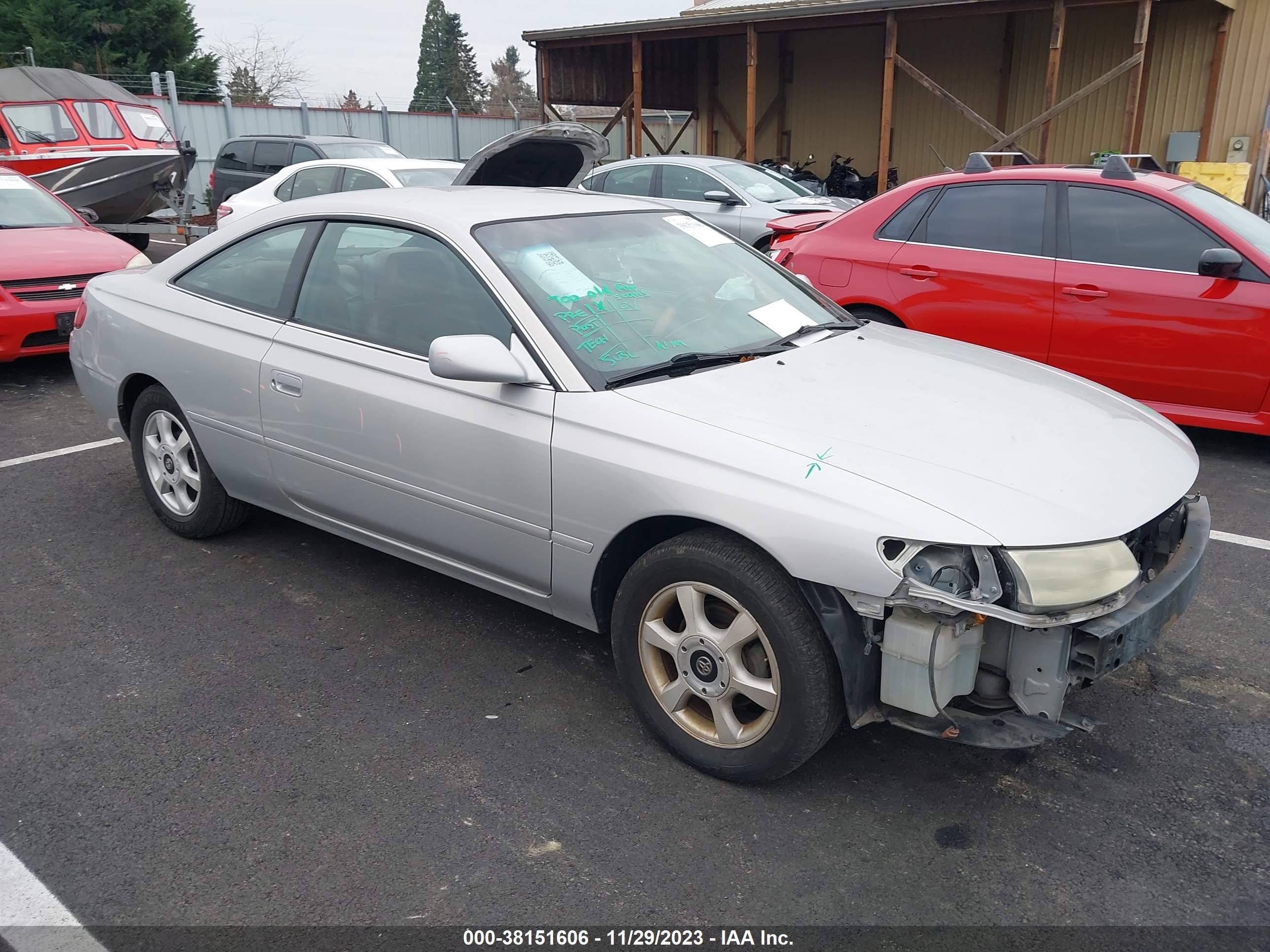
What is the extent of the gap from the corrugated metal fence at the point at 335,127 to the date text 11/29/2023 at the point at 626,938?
1724cm

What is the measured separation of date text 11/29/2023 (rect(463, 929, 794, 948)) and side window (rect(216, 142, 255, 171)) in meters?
15.0

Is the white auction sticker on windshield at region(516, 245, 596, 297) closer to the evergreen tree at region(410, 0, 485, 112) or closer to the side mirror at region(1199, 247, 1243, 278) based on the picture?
the side mirror at region(1199, 247, 1243, 278)

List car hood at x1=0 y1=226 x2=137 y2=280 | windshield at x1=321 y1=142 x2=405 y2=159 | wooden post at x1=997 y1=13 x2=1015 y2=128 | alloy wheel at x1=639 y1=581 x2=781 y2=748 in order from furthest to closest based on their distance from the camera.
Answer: wooden post at x1=997 y1=13 x2=1015 y2=128
windshield at x1=321 y1=142 x2=405 y2=159
car hood at x1=0 y1=226 x2=137 y2=280
alloy wheel at x1=639 y1=581 x2=781 y2=748

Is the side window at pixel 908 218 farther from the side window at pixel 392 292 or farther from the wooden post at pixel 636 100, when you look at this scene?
the wooden post at pixel 636 100

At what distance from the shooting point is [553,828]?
2.77 metres

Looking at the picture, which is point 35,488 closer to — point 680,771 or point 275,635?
point 275,635

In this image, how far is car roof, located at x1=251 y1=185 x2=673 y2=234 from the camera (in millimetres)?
3656

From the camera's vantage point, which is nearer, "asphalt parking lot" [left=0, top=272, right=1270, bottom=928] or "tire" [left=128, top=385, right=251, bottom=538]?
"asphalt parking lot" [left=0, top=272, right=1270, bottom=928]

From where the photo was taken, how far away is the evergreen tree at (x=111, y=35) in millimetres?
26312

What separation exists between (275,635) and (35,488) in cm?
246

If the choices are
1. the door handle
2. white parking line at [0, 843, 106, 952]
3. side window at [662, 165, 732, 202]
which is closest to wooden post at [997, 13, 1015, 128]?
side window at [662, 165, 732, 202]

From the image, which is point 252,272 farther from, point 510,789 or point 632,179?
point 632,179

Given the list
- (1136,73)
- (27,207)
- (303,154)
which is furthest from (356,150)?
(1136,73)

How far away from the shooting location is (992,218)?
6.18 metres
